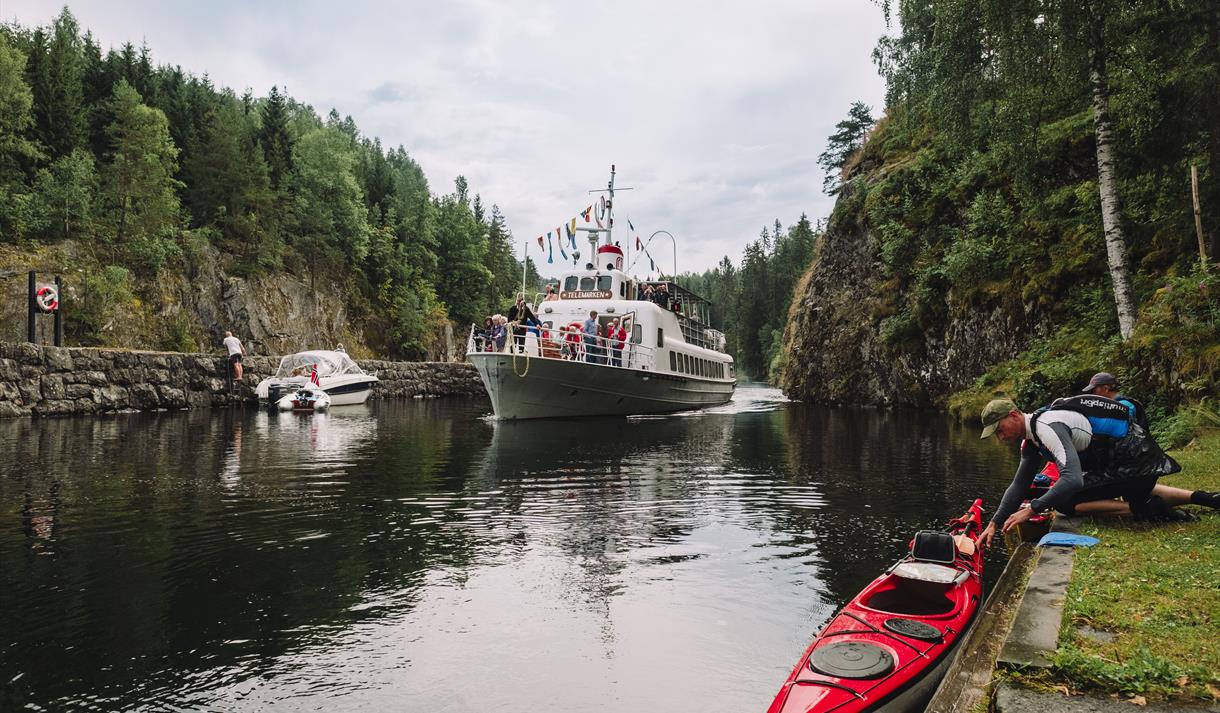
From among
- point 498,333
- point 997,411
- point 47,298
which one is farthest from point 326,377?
point 997,411

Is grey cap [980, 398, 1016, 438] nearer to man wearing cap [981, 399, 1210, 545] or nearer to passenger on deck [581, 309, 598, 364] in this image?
man wearing cap [981, 399, 1210, 545]

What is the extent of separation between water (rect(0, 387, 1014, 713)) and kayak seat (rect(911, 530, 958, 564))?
0.97 meters

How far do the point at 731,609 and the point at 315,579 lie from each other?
3846 mm

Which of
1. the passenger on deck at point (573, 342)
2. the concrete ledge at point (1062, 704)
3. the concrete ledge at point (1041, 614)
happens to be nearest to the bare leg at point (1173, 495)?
the concrete ledge at point (1041, 614)

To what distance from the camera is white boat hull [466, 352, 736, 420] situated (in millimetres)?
23172

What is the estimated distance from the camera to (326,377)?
34.3m

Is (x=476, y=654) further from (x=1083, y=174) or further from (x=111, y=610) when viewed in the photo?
(x=1083, y=174)

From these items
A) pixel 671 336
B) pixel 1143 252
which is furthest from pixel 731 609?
pixel 671 336

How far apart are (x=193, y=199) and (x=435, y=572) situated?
53.5m

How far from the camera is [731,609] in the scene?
598 centimetres

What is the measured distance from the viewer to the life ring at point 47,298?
24.9m

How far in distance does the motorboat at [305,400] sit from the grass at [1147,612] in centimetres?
2917

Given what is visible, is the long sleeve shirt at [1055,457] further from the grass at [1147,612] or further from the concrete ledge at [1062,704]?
the concrete ledge at [1062,704]

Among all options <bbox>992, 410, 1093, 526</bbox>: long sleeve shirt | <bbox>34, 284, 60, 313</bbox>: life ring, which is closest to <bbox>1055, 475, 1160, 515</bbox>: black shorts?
<bbox>992, 410, 1093, 526</bbox>: long sleeve shirt
